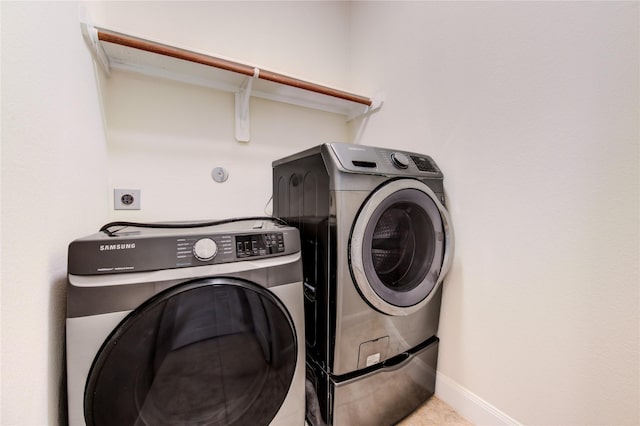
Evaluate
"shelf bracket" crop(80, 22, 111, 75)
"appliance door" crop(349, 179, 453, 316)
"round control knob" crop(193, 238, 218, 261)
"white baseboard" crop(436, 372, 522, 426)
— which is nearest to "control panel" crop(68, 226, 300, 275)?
"round control knob" crop(193, 238, 218, 261)

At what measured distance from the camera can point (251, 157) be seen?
1604 mm

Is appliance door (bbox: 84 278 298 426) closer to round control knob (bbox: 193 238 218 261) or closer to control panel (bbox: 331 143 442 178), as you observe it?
round control knob (bbox: 193 238 218 261)

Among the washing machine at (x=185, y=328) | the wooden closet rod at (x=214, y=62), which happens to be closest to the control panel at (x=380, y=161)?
the washing machine at (x=185, y=328)

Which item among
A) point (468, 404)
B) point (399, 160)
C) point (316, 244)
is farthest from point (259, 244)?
point (468, 404)

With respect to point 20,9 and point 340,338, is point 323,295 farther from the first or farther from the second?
point 20,9

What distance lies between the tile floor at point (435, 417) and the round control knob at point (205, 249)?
112 centimetres

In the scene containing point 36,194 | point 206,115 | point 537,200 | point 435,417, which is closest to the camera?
point 36,194

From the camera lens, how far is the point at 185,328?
0.70 m

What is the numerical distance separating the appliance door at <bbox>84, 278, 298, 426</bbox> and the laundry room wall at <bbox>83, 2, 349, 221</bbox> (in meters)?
0.88

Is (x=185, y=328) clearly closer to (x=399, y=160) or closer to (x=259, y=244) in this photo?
(x=259, y=244)

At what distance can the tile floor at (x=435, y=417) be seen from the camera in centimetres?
110

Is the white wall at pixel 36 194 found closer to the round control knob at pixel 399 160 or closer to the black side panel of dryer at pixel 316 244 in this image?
the black side panel of dryer at pixel 316 244

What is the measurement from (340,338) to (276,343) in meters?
0.25

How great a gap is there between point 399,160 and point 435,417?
1.17m
